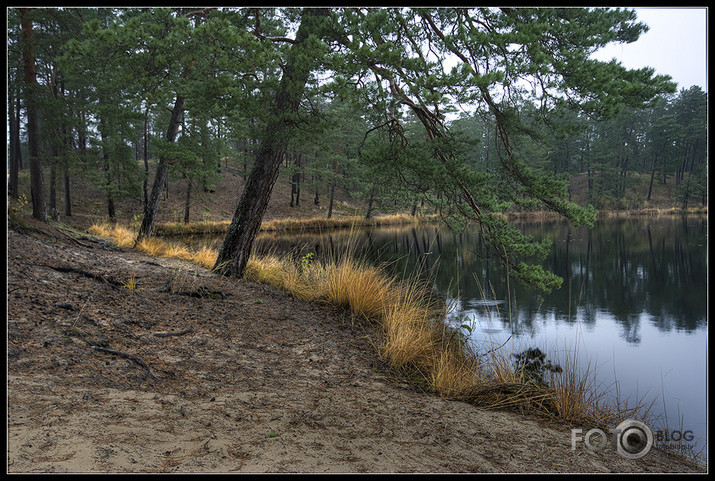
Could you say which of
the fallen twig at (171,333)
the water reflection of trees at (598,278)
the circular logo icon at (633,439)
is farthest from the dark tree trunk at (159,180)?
the circular logo icon at (633,439)

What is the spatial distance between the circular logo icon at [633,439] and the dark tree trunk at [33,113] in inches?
542

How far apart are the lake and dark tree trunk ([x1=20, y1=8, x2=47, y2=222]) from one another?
771 centimetres

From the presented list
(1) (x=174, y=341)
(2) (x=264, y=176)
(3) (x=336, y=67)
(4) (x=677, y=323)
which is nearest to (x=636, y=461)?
(1) (x=174, y=341)

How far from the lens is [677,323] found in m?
8.48

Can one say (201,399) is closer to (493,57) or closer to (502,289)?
(493,57)

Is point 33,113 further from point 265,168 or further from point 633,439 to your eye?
point 633,439

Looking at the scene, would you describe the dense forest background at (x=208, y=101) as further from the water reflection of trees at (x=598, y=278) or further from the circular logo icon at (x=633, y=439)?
the circular logo icon at (x=633, y=439)

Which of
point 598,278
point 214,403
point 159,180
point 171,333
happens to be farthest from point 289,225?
point 214,403

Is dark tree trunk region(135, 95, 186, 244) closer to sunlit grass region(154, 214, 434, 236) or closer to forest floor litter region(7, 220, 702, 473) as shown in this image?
sunlit grass region(154, 214, 434, 236)

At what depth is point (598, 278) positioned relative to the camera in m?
12.9

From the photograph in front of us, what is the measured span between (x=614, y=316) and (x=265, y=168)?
807cm

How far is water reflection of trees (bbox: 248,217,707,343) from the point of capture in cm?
845

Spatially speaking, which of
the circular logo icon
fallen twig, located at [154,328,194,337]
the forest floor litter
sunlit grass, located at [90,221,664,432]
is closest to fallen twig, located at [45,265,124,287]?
the forest floor litter
